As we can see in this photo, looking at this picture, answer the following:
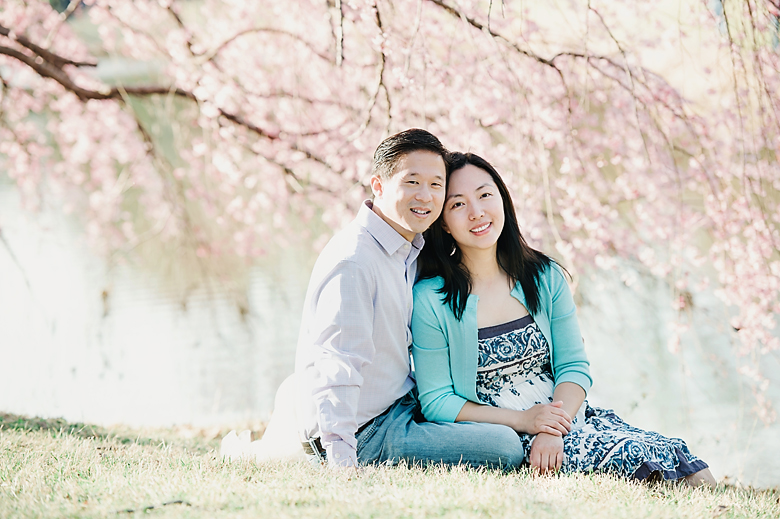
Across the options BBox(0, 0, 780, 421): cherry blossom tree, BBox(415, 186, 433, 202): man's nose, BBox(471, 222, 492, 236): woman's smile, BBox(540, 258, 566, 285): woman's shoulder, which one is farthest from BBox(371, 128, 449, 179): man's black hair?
BBox(0, 0, 780, 421): cherry blossom tree

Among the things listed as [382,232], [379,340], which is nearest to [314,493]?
[379,340]

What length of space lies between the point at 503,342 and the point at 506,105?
2.48 m

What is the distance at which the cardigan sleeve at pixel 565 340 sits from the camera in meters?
2.64

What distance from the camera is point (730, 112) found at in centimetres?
494

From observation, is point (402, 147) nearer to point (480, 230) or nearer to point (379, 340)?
point (480, 230)

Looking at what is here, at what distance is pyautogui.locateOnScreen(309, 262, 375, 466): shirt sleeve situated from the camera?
2328 mm

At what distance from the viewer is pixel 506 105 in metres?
4.68

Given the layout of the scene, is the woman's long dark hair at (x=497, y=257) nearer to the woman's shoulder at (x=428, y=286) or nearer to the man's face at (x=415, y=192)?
the woman's shoulder at (x=428, y=286)

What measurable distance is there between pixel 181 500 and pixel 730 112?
15.1 ft

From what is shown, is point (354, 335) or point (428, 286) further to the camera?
point (428, 286)

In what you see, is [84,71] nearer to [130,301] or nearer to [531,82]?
[130,301]

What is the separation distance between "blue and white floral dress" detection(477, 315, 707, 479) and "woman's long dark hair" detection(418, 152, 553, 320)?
16 cm

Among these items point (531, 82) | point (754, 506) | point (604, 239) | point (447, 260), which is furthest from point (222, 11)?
point (754, 506)

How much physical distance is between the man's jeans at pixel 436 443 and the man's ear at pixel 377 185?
2.71ft
